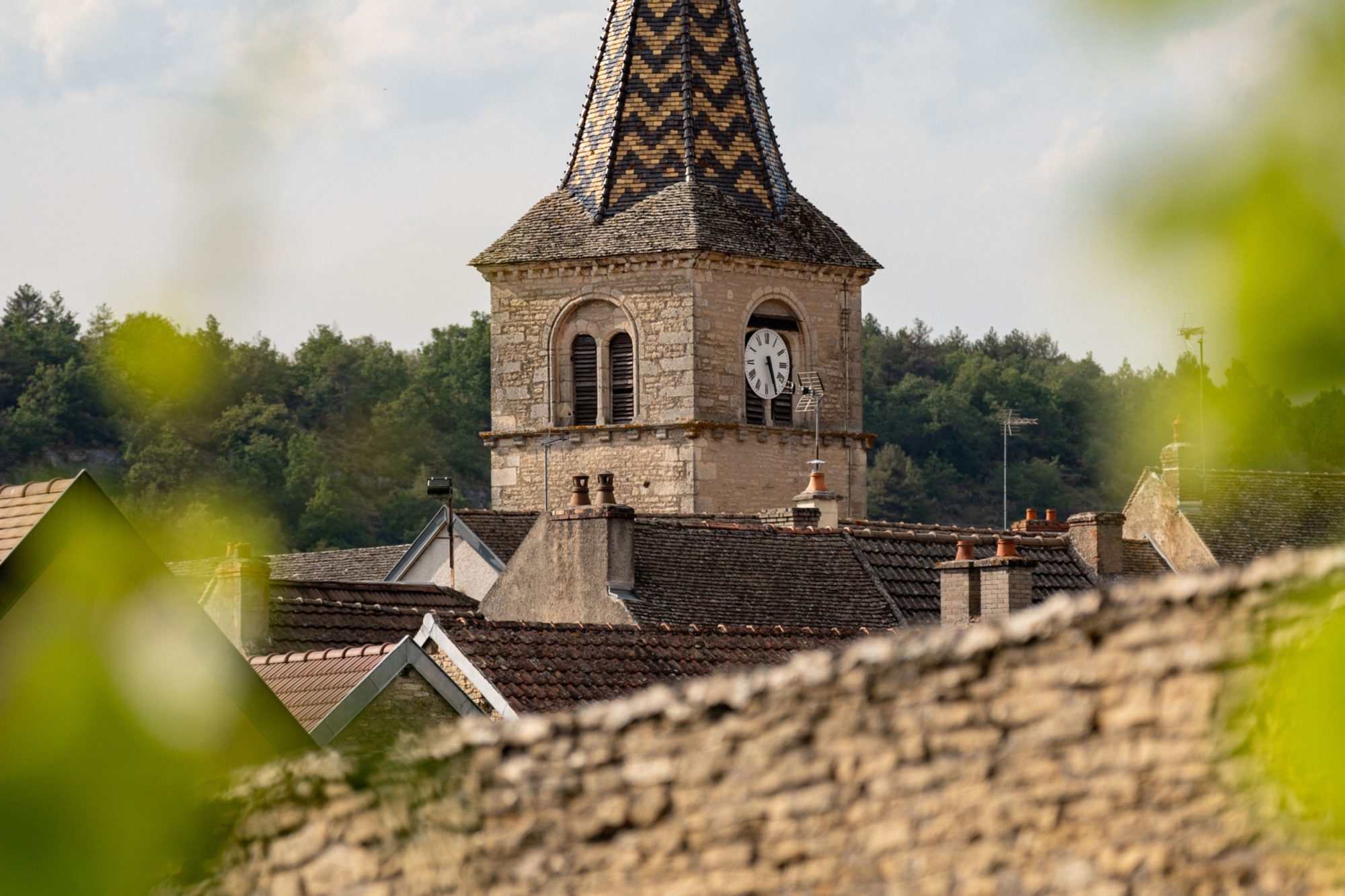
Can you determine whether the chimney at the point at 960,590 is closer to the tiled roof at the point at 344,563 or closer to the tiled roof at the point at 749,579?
the tiled roof at the point at 749,579

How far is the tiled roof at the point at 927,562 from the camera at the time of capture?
21828mm

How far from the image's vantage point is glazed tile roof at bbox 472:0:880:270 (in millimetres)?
38438

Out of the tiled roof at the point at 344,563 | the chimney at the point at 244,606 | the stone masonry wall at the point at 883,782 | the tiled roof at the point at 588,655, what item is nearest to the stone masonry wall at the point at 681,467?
the tiled roof at the point at 344,563

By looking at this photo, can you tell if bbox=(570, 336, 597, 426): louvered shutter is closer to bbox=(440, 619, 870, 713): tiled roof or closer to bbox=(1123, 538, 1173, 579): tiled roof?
bbox=(1123, 538, 1173, 579): tiled roof

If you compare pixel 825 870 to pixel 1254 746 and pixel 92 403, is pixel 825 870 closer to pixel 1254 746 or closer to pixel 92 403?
pixel 1254 746

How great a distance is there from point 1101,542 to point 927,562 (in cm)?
367

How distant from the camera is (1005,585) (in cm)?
1972

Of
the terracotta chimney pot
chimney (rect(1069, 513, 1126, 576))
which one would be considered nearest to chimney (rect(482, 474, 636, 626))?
the terracotta chimney pot

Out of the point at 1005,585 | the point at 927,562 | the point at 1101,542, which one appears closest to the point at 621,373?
the point at 1101,542

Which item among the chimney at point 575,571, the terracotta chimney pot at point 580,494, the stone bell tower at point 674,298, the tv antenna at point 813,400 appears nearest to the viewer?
the chimney at point 575,571

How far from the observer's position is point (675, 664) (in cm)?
1437

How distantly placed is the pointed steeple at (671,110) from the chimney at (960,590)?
19275mm

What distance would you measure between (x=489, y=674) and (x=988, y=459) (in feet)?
121

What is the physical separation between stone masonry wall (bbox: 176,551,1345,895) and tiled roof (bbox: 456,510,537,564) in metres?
25.9
